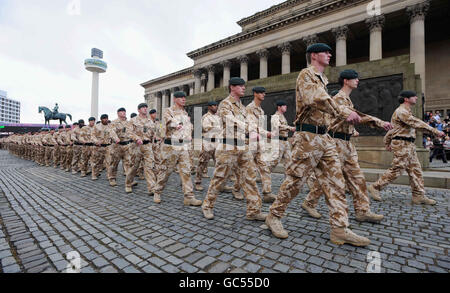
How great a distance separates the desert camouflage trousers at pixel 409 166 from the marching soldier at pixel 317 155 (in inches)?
119

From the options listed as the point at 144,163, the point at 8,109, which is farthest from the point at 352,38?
the point at 8,109

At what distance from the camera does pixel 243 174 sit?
A: 3.71m

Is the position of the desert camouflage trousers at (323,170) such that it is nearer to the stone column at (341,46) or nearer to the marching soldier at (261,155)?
the marching soldier at (261,155)

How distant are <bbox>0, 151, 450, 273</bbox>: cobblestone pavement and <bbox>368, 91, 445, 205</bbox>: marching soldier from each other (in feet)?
1.02

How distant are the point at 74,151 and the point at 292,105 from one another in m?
11.1

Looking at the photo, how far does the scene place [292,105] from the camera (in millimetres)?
10734

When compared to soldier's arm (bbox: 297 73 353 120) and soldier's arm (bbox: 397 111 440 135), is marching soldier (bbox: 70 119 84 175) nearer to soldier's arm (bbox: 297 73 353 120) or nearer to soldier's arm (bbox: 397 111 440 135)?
soldier's arm (bbox: 297 73 353 120)

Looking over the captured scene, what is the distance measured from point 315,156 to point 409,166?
3.48m

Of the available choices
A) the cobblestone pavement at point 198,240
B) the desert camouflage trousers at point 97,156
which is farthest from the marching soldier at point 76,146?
the cobblestone pavement at point 198,240

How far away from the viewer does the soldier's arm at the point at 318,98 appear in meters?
2.58

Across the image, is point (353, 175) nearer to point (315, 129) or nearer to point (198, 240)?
point (315, 129)
